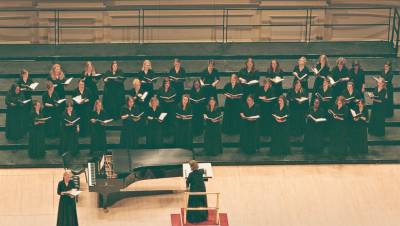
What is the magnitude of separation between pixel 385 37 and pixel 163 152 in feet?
20.8

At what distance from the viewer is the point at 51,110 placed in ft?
82.0

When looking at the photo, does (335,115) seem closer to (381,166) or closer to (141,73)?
(381,166)

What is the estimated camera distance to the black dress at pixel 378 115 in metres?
25.2

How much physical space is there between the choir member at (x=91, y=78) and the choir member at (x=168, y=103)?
1.17 metres

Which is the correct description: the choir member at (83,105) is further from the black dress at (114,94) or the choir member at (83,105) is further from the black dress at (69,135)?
the black dress at (114,94)

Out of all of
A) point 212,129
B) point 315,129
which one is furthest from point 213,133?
point 315,129

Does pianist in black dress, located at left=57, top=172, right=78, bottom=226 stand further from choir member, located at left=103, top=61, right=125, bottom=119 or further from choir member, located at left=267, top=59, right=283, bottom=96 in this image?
choir member, located at left=267, top=59, right=283, bottom=96

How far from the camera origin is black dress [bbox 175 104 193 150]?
81.3ft

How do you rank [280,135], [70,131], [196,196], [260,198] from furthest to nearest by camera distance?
1. [280,135]
2. [70,131]
3. [260,198]
4. [196,196]

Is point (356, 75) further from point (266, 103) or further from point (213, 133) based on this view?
point (213, 133)

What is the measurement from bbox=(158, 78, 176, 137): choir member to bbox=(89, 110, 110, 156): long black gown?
1070 millimetres

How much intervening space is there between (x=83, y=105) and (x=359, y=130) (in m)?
4.84

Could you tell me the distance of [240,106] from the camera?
2523 cm

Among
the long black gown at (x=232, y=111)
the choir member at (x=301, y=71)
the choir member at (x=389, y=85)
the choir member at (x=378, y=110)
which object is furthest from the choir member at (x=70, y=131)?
the choir member at (x=389, y=85)
